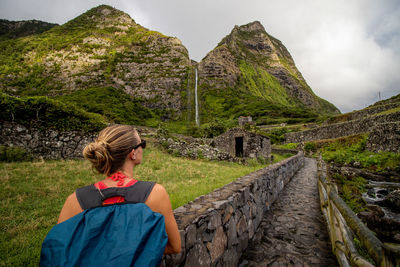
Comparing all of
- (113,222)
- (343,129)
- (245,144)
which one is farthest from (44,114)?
(343,129)

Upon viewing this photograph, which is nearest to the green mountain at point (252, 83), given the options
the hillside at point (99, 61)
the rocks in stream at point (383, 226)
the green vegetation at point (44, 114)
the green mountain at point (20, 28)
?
the hillside at point (99, 61)

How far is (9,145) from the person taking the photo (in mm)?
7770

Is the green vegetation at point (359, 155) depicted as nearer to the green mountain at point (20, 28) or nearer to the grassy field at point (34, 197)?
the grassy field at point (34, 197)

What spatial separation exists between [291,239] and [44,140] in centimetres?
1122

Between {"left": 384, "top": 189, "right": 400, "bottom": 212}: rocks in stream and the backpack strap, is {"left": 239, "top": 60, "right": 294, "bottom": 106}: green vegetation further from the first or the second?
the backpack strap

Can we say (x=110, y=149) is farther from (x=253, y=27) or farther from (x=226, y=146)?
(x=253, y=27)

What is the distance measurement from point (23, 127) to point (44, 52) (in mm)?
63322

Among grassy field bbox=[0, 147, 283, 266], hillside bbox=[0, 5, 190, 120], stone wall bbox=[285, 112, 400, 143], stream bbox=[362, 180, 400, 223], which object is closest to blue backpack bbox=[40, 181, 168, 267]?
grassy field bbox=[0, 147, 283, 266]

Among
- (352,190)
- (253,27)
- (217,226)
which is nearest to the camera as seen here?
(217,226)

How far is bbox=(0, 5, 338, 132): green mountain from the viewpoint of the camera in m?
40.9

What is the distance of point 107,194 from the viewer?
49.8 inches

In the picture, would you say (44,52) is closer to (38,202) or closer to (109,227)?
(38,202)

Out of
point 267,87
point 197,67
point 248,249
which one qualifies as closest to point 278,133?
point 248,249

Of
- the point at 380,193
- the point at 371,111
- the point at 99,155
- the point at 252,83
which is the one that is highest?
the point at 252,83
